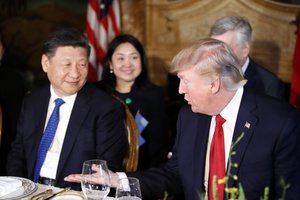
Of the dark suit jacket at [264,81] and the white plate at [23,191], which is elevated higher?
the dark suit jacket at [264,81]

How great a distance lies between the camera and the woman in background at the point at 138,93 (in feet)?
13.3

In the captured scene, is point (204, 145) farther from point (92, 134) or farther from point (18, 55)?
point (18, 55)

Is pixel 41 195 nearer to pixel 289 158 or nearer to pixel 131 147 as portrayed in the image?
pixel 131 147

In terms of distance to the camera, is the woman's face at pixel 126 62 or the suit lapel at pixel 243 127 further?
the woman's face at pixel 126 62

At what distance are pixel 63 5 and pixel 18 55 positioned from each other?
31.5 inches

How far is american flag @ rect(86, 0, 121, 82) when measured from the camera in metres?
4.91

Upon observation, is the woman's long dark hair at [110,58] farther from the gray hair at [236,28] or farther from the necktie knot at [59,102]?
the necktie knot at [59,102]

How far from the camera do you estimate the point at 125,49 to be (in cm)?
408

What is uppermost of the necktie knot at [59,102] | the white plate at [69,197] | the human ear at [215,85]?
the human ear at [215,85]

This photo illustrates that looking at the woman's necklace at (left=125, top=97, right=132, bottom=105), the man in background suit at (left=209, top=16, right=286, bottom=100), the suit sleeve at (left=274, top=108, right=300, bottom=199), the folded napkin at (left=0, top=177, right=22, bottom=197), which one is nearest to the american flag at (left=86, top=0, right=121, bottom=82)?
the woman's necklace at (left=125, top=97, right=132, bottom=105)

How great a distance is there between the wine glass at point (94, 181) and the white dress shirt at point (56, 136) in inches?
38.8

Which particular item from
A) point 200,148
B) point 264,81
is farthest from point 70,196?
point 264,81

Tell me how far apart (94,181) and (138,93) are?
7.12ft

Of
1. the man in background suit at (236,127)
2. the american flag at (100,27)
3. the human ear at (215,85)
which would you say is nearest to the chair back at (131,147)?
the man in background suit at (236,127)
